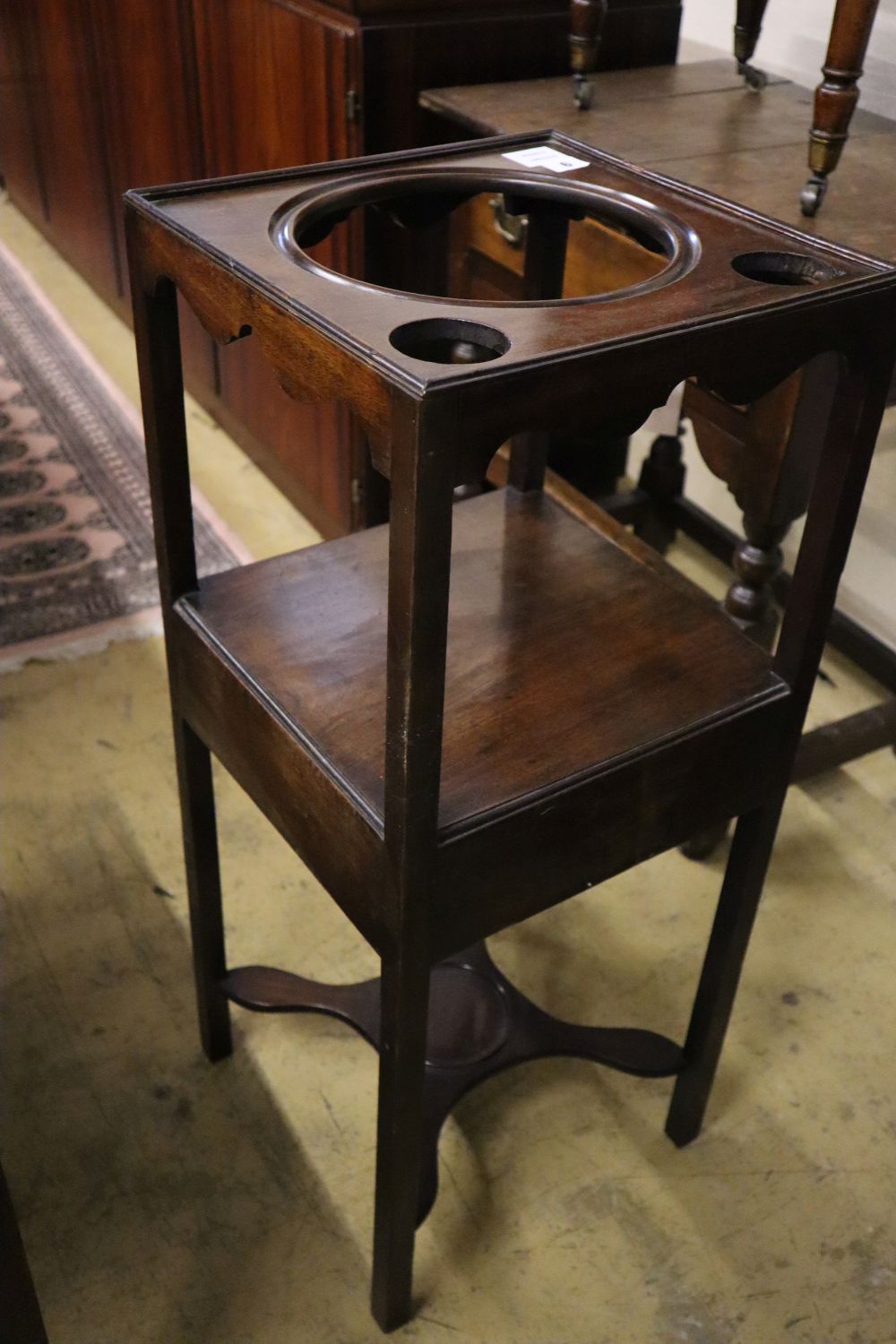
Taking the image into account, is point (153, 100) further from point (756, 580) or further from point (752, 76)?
point (756, 580)

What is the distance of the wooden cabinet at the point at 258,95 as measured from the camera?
6.21ft

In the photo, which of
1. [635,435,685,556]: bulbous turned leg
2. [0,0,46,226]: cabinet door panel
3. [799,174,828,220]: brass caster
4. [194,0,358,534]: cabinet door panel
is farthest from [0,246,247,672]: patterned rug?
[799,174,828,220]: brass caster

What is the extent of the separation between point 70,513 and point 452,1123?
1638 mm

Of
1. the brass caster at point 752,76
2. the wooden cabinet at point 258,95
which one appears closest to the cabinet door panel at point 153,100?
the wooden cabinet at point 258,95

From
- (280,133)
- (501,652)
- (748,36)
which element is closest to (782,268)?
(501,652)

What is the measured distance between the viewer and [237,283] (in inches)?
37.3

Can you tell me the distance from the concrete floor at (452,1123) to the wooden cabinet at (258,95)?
→ 87 centimetres

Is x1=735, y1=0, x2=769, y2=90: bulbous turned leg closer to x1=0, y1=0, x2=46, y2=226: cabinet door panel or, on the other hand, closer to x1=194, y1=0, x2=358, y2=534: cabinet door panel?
x1=194, y1=0, x2=358, y2=534: cabinet door panel

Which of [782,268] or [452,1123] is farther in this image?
[452,1123]

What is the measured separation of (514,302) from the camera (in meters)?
0.96

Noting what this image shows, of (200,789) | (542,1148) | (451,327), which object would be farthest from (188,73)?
(542,1148)

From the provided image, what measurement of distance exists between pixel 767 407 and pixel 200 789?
2.54 feet

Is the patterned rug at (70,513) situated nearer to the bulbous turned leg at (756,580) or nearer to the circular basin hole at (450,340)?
the bulbous turned leg at (756,580)

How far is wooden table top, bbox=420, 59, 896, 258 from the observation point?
1478mm
